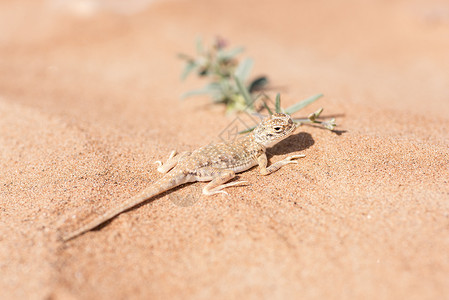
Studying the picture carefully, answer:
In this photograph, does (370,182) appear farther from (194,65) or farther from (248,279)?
(194,65)

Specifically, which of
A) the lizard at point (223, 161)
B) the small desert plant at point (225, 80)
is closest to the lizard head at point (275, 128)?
the lizard at point (223, 161)

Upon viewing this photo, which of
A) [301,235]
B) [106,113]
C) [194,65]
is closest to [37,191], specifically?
[106,113]

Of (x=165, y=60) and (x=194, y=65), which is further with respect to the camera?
(x=165, y=60)

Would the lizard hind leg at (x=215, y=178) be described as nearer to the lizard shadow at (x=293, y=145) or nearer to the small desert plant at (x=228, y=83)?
the lizard shadow at (x=293, y=145)

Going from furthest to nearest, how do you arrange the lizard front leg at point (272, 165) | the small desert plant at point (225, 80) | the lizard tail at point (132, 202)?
the small desert plant at point (225, 80) → the lizard front leg at point (272, 165) → the lizard tail at point (132, 202)

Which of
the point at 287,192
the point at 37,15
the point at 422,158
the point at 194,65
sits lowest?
the point at 422,158

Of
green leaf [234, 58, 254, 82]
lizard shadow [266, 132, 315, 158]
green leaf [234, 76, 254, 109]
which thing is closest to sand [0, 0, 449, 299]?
lizard shadow [266, 132, 315, 158]

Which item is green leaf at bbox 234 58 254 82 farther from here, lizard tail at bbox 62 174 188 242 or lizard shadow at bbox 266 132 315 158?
lizard tail at bbox 62 174 188 242
